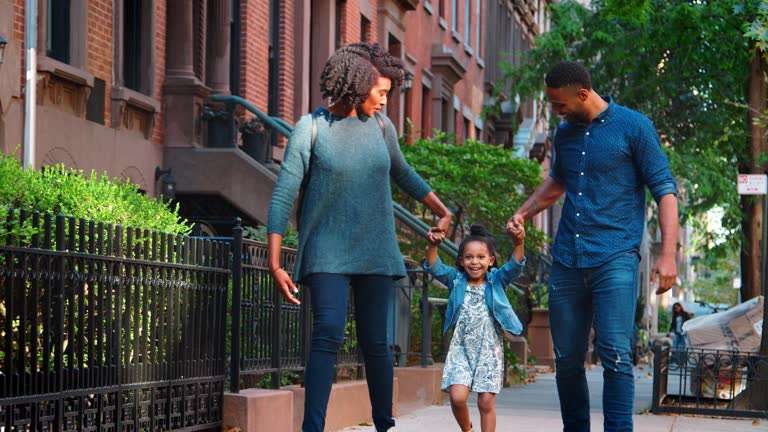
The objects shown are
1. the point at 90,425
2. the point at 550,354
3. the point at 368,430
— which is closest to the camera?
the point at 90,425

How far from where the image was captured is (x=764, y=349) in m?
13.5

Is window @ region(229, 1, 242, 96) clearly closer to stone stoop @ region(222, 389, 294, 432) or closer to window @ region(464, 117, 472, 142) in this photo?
stone stoop @ region(222, 389, 294, 432)

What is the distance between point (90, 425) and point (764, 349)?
8.39m

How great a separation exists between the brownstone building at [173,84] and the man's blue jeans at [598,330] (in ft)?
22.6

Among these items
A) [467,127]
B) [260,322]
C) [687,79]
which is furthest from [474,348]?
[467,127]

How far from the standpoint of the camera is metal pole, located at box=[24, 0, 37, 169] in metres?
12.5

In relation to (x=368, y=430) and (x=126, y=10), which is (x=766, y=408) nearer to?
(x=368, y=430)

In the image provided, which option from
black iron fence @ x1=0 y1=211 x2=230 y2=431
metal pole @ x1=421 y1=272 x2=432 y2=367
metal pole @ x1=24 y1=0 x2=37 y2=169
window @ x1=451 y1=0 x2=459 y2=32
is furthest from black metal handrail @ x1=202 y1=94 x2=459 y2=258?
window @ x1=451 y1=0 x2=459 y2=32

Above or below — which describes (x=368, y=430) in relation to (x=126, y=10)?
below

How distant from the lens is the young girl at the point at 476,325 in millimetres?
7805

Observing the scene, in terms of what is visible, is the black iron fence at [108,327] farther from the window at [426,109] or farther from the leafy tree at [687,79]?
the window at [426,109]

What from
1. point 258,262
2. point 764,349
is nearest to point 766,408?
point 764,349

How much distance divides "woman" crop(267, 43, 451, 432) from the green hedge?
140 cm

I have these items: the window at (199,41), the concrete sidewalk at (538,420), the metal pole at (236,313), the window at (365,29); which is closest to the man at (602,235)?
Answer: the metal pole at (236,313)
